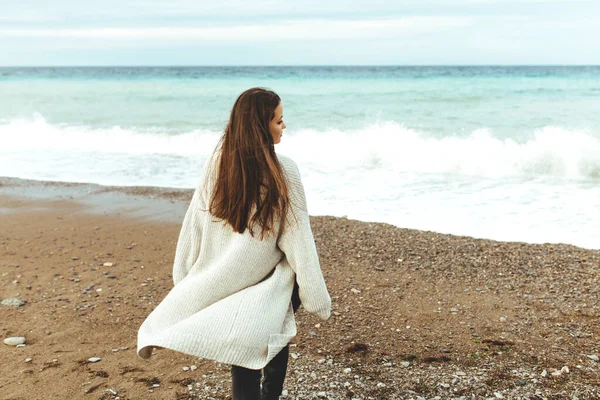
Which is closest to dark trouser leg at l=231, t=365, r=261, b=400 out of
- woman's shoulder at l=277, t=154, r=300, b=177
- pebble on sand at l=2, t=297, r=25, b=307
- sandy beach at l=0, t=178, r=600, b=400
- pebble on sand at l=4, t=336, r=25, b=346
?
woman's shoulder at l=277, t=154, r=300, b=177

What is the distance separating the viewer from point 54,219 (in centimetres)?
730

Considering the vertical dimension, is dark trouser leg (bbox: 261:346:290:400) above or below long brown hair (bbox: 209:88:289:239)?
below

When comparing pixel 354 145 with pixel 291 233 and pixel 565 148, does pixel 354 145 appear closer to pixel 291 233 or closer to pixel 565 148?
pixel 565 148

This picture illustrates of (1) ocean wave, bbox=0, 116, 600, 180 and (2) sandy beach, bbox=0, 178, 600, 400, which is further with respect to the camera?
(1) ocean wave, bbox=0, 116, 600, 180

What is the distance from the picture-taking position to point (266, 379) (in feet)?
8.54

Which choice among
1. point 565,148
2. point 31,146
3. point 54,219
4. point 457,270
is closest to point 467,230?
point 457,270

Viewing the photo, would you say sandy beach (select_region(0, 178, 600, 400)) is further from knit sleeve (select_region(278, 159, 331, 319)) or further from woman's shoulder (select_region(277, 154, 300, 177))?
woman's shoulder (select_region(277, 154, 300, 177))

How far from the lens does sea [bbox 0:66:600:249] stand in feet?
26.2

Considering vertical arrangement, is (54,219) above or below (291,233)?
below

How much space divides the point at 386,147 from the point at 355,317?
916cm

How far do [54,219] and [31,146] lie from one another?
8980mm

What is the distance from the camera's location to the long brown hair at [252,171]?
2.25 metres

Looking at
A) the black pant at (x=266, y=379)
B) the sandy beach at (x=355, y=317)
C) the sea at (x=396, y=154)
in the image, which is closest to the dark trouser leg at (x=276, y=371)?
the black pant at (x=266, y=379)

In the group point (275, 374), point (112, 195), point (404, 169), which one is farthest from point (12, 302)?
point (404, 169)
